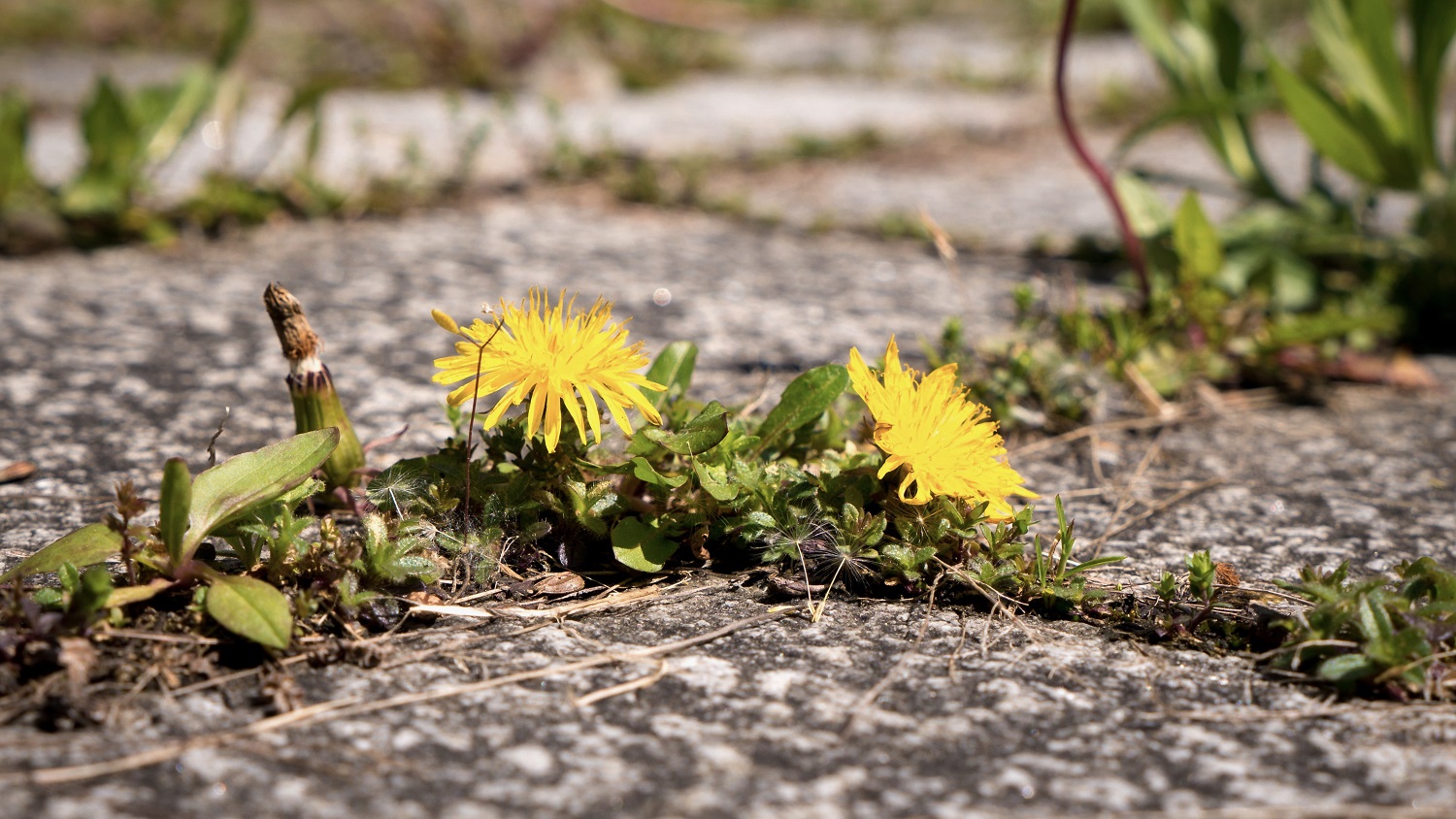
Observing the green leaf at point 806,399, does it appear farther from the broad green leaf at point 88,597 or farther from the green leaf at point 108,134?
the green leaf at point 108,134

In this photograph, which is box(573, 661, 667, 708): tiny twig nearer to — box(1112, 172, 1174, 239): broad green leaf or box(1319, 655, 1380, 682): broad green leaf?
box(1319, 655, 1380, 682): broad green leaf

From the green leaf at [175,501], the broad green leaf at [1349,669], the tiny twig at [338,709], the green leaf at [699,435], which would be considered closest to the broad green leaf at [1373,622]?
the broad green leaf at [1349,669]

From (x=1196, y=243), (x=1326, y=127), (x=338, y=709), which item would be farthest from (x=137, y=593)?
(x=1326, y=127)

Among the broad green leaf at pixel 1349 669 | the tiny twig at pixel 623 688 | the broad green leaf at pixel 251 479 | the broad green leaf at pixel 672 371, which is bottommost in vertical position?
the broad green leaf at pixel 1349 669

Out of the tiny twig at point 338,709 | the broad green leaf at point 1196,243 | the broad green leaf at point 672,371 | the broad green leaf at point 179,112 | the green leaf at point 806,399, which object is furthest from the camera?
the broad green leaf at point 179,112

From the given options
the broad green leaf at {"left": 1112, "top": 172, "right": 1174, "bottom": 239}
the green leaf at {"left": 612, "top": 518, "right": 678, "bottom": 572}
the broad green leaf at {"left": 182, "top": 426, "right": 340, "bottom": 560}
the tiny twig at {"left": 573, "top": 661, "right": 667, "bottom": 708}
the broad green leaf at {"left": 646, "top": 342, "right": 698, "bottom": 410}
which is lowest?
the tiny twig at {"left": 573, "top": 661, "right": 667, "bottom": 708}

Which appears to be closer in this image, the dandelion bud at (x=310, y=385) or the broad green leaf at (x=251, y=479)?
the broad green leaf at (x=251, y=479)

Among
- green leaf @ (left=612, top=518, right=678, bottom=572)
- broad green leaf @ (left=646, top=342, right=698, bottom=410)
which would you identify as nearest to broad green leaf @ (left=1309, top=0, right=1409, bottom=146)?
broad green leaf @ (left=646, top=342, right=698, bottom=410)

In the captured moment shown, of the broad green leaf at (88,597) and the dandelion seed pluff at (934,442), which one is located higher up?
the dandelion seed pluff at (934,442)
